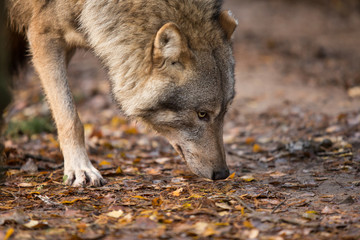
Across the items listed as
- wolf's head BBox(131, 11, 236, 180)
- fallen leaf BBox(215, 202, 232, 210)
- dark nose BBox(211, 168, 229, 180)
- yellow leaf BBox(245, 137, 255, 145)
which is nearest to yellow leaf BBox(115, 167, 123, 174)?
wolf's head BBox(131, 11, 236, 180)

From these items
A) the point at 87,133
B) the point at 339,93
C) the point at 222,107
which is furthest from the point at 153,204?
the point at 339,93

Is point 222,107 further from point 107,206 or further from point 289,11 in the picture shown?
point 289,11

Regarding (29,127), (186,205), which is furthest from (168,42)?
(29,127)

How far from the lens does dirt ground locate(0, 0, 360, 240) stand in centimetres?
311

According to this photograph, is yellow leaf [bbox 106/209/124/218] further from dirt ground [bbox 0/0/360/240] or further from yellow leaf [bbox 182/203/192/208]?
yellow leaf [bbox 182/203/192/208]

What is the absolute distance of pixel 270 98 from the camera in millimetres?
8711

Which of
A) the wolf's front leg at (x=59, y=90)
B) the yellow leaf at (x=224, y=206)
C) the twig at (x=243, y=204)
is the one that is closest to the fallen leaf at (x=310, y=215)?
the twig at (x=243, y=204)

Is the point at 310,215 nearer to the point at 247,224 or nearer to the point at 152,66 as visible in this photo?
the point at 247,224

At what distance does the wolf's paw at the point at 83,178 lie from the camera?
422 cm

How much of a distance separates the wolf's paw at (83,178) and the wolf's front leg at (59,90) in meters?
0.08

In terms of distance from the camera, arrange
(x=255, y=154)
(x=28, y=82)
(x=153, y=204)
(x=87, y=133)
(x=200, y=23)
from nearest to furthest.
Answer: (x=153, y=204)
(x=200, y=23)
(x=255, y=154)
(x=87, y=133)
(x=28, y=82)

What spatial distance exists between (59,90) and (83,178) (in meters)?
1.02

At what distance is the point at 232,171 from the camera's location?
489 centimetres

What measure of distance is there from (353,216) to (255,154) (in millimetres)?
2500
